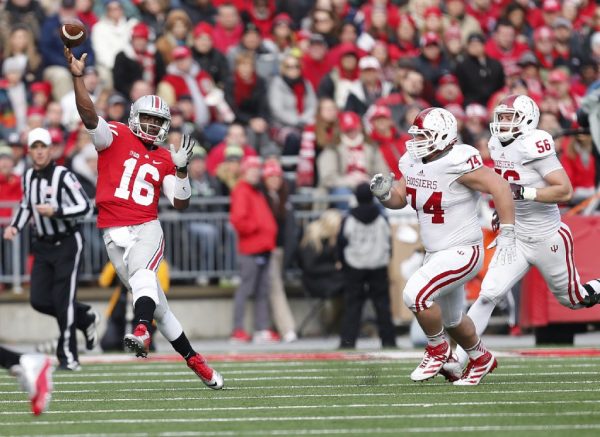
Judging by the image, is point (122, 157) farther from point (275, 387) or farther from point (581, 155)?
point (581, 155)

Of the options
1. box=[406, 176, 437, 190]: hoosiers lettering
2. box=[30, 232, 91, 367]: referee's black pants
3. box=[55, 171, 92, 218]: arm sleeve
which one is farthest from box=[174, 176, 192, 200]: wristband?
box=[30, 232, 91, 367]: referee's black pants

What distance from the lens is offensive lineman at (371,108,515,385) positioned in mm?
9750

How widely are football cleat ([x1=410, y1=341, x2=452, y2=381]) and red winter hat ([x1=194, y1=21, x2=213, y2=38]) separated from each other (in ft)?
27.4

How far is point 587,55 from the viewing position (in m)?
20.1

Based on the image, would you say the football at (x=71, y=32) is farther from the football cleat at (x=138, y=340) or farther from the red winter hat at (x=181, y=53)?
the red winter hat at (x=181, y=53)

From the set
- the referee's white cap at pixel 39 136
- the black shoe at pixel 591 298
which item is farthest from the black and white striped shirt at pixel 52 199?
the black shoe at pixel 591 298

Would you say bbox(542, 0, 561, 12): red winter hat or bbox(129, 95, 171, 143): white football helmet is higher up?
bbox(542, 0, 561, 12): red winter hat

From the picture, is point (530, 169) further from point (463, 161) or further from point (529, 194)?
point (463, 161)

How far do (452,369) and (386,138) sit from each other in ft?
22.4

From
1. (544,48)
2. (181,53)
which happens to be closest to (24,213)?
(181,53)

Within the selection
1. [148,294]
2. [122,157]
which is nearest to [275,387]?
[148,294]

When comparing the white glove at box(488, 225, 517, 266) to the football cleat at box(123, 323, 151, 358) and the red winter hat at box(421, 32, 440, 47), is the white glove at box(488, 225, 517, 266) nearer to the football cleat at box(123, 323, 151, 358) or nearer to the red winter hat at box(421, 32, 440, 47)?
the football cleat at box(123, 323, 151, 358)

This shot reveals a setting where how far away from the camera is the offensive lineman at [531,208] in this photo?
1043cm

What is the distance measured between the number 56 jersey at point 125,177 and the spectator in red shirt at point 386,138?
6.57m
